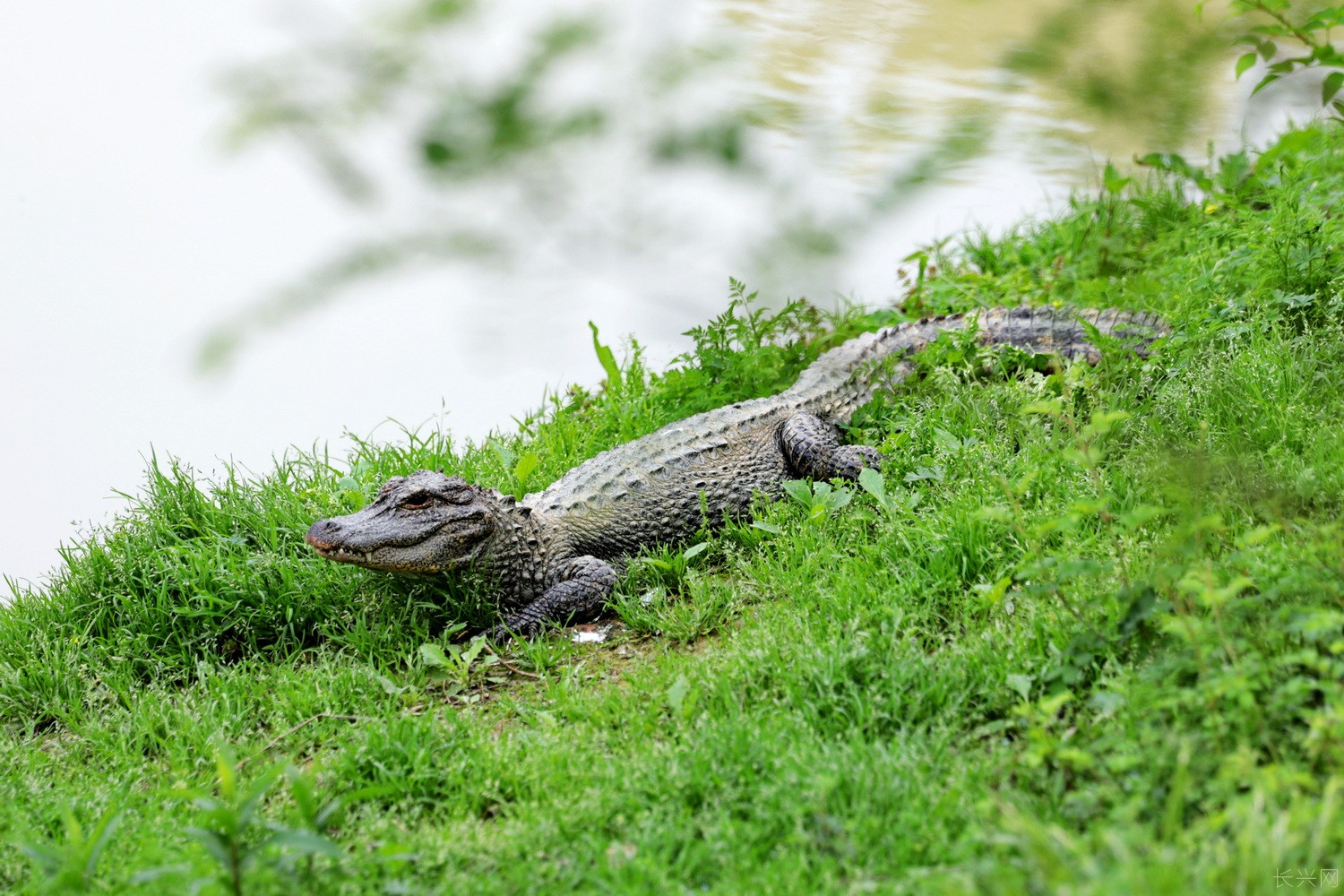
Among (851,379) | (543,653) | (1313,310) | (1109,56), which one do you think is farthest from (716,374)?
(1109,56)

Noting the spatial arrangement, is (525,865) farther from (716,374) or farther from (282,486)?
(716,374)

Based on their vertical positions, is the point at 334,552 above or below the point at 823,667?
above

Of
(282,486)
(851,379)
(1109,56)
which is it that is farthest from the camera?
(851,379)

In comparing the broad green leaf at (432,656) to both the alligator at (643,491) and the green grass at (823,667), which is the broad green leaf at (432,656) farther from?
the alligator at (643,491)

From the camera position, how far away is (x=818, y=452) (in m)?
5.48

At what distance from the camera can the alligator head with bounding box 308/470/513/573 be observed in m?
4.62

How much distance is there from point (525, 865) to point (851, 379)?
152 inches

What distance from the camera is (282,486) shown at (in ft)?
18.3

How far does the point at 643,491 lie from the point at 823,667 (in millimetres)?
1926

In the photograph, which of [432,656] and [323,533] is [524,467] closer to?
[323,533]

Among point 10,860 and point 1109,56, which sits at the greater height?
point 1109,56

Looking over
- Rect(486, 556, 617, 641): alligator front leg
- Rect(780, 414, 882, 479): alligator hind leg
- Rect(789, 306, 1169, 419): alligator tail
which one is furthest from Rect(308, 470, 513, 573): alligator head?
Rect(789, 306, 1169, 419): alligator tail

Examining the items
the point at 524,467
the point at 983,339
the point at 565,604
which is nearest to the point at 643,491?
the point at 565,604

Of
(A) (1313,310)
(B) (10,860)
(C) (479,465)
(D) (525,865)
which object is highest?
(C) (479,465)
